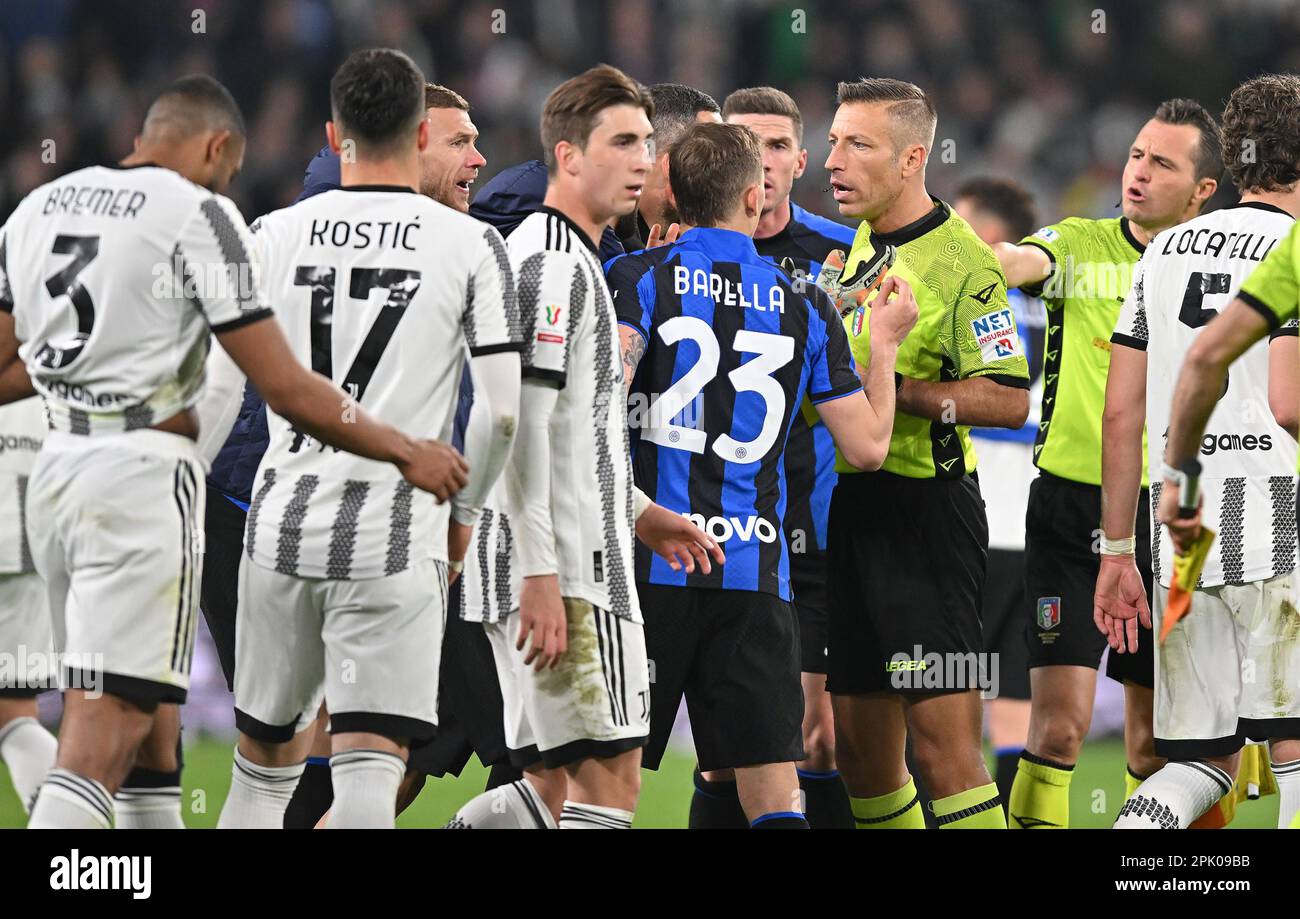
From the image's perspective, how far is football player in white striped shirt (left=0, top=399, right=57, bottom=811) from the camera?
4.44m

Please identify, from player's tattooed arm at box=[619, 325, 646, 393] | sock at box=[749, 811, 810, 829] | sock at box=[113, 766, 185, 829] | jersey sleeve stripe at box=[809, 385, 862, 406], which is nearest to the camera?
sock at box=[113, 766, 185, 829]

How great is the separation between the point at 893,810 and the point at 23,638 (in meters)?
2.48

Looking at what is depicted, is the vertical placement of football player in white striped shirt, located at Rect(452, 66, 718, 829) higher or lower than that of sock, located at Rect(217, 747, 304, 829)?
higher

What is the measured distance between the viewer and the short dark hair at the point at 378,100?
3.70 metres

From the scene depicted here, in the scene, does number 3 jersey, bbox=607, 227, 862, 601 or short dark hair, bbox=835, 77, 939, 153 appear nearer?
number 3 jersey, bbox=607, 227, 862, 601

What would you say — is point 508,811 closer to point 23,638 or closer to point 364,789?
point 364,789

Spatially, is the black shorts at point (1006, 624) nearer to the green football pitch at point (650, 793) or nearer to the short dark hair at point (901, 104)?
the green football pitch at point (650, 793)

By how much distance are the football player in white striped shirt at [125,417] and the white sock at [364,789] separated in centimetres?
39

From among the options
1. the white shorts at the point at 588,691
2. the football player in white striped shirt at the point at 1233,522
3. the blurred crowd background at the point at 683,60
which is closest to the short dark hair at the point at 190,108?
the white shorts at the point at 588,691

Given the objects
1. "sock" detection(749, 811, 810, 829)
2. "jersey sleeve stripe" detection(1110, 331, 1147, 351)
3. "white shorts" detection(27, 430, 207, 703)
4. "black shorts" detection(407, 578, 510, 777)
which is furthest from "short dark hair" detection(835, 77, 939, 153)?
"white shorts" detection(27, 430, 207, 703)

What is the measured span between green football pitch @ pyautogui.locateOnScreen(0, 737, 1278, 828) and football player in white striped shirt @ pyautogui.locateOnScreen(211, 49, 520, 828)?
7.97 ft

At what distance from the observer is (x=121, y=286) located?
3.48 meters

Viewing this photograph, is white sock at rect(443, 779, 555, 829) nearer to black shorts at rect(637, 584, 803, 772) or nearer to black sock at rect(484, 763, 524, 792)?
black shorts at rect(637, 584, 803, 772)

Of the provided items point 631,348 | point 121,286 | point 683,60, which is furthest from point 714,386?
point 683,60
